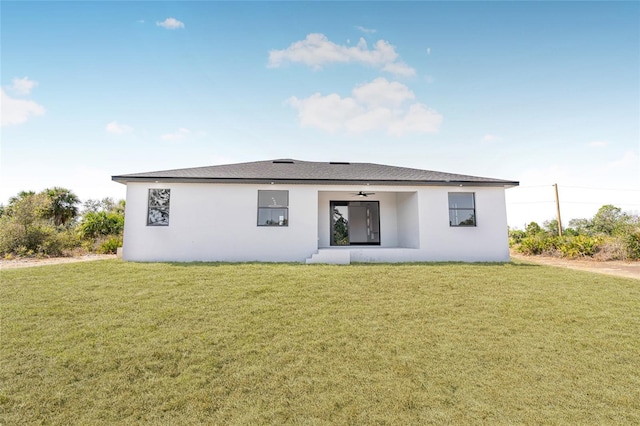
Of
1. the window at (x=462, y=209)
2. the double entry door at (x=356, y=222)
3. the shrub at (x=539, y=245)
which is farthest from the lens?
the shrub at (x=539, y=245)

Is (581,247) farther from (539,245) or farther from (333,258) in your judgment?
(333,258)

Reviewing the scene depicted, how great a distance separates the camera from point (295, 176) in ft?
34.8

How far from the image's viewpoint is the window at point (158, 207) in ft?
33.4

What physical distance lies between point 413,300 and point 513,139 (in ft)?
43.9

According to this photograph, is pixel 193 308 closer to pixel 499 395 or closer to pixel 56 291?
pixel 56 291

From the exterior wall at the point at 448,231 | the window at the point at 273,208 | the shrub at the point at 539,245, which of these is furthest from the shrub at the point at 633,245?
the window at the point at 273,208

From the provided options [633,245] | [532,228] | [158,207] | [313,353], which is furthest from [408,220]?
[532,228]

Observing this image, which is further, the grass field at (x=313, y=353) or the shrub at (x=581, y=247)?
the shrub at (x=581, y=247)

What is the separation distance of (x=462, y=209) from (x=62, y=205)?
85.0ft

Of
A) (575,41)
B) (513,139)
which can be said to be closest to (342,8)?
(575,41)

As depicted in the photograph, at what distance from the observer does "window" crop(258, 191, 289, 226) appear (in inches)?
410

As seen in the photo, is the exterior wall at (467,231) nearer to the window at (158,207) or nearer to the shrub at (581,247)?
the shrub at (581,247)

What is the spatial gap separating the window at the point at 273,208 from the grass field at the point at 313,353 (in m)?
3.82

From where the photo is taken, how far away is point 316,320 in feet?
16.0
